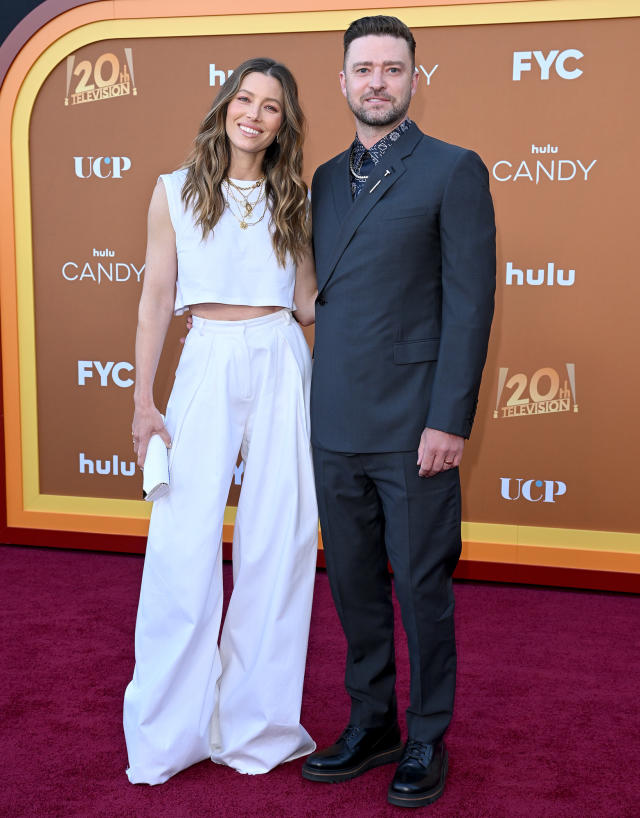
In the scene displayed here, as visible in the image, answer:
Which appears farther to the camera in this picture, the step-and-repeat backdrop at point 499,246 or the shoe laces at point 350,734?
the step-and-repeat backdrop at point 499,246

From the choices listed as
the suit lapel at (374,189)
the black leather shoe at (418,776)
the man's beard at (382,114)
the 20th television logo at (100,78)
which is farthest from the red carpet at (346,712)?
the 20th television logo at (100,78)

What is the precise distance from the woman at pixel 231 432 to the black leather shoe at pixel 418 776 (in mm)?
307

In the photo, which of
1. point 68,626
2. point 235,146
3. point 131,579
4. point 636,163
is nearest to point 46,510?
point 131,579

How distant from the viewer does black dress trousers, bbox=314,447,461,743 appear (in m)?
2.08

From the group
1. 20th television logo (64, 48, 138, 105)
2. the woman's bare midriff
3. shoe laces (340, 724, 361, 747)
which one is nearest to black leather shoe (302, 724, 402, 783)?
shoe laces (340, 724, 361, 747)

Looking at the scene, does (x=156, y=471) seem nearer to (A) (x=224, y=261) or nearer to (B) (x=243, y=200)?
(A) (x=224, y=261)

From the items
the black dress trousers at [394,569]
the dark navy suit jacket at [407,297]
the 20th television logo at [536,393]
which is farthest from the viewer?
the 20th television logo at [536,393]

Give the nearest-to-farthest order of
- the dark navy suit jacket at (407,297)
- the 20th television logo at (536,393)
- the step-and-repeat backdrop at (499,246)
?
the dark navy suit jacket at (407,297), the step-and-repeat backdrop at (499,246), the 20th television logo at (536,393)

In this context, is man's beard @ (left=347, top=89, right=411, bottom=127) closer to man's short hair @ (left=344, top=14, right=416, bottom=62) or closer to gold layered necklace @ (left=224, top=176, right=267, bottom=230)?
man's short hair @ (left=344, top=14, right=416, bottom=62)

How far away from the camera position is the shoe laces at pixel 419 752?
84.3 inches

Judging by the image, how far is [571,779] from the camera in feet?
7.32

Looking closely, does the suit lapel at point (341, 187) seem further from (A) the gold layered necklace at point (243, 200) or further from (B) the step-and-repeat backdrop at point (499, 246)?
(B) the step-and-repeat backdrop at point (499, 246)

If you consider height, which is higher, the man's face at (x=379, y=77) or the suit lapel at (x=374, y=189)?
the man's face at (x=379, y=77)

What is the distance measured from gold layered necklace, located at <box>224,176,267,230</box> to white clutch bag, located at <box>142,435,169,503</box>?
0.55m
